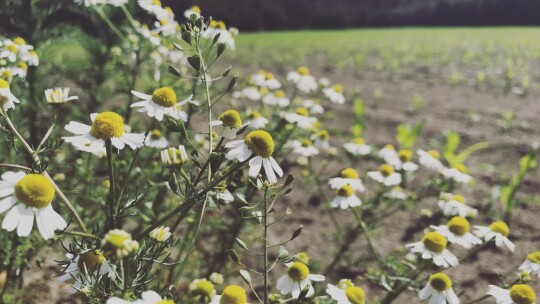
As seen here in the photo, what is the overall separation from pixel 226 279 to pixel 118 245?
1197 mm

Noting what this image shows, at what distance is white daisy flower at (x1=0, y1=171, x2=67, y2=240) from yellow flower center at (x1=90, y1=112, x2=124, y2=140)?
19cm

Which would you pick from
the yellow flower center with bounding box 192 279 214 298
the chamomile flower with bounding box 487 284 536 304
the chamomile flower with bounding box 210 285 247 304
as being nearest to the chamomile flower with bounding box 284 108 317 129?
the chamomile flower with bounding box 487 284 536 304

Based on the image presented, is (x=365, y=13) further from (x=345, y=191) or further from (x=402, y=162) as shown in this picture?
(x=345, y=191)

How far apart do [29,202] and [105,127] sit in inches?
9.9

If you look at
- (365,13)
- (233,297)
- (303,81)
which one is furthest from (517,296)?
(365,13)

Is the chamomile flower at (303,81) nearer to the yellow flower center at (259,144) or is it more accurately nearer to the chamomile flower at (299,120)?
the chamomile flower at (299,120)

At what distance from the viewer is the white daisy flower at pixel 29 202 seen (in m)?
0.89

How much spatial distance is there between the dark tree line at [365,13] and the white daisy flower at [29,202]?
618 inches

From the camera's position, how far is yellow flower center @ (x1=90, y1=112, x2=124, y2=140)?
41.9 inches

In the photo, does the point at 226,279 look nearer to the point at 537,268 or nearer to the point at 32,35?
the point at 537,268

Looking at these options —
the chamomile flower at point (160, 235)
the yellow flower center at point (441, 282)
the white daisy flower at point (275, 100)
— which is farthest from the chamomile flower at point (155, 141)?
the yellow flower center at point (441, 282)

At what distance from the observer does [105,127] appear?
1.06 m

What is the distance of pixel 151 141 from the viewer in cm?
199

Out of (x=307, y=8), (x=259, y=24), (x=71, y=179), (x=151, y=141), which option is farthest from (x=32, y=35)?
(x=307, y=8)
